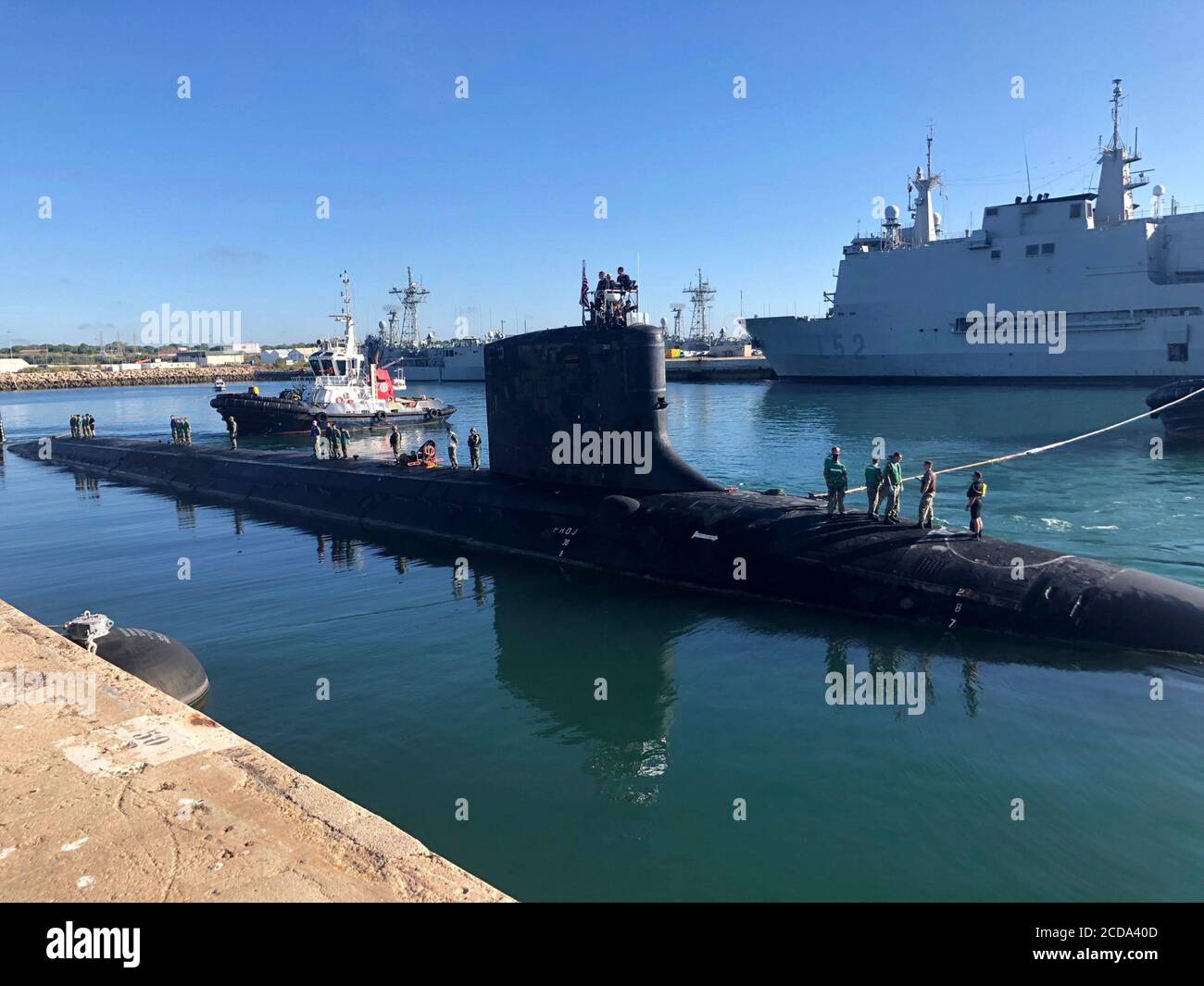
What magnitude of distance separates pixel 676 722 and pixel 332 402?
4222 cm

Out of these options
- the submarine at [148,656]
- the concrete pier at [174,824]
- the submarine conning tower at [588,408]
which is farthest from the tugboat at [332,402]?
the concrete pier at [174,824]

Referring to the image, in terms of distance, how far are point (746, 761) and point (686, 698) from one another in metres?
1.86

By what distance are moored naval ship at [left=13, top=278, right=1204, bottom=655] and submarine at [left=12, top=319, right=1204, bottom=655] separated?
3 centimetres

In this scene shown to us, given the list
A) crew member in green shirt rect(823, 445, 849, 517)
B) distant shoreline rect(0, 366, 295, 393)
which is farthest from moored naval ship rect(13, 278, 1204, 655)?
distant shoreline rect(0, 366, 295, 393)

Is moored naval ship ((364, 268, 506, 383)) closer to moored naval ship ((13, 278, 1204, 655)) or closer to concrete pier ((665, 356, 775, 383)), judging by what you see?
concrete pier ((665, 356, 775, 383))

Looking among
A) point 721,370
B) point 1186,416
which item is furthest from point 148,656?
point 721,370

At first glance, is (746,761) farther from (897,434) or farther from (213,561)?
(897,434)

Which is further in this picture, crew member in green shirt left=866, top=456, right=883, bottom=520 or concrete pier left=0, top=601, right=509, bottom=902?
crew member in green shirt left=866, top=456, right=883, bottom=520

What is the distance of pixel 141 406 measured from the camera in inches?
3233

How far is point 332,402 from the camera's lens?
47875mm

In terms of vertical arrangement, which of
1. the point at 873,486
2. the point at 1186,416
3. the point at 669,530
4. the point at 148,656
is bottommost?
the point at 148,656

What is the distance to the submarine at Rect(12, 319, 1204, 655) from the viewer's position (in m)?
11.5

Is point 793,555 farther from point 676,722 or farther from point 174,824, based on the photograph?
point 174,824
